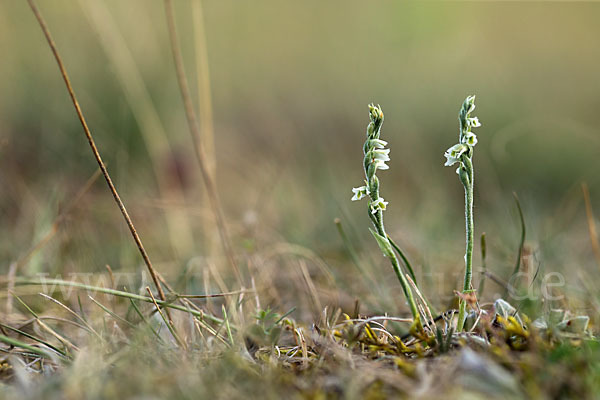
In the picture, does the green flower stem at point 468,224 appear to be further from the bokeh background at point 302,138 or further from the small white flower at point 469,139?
the bokeh background at point 302,138

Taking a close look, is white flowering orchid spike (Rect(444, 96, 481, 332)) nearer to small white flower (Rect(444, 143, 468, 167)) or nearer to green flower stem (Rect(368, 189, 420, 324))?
small white flower (Rect(444, 143, 468, 167))

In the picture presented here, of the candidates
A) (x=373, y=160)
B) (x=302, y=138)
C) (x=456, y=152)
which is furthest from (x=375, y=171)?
(x=302, y=138)

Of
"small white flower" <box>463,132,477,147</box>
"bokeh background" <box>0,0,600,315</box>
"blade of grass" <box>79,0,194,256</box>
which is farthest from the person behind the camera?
"blade of grass" <box>79,0,194,256</box>

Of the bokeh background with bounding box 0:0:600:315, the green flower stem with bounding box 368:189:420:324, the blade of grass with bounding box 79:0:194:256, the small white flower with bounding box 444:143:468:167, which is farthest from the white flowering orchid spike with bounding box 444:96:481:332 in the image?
the blade of grass with bounding box 79:0:194:256

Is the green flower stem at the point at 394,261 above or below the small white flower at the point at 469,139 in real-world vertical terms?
below

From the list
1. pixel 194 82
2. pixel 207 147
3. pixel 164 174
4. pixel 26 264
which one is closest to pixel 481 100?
pixel 194 82

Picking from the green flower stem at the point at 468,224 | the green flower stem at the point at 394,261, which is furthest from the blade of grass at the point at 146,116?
the green flower stem at the point at 468,224

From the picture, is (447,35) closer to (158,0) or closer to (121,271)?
(158,0)

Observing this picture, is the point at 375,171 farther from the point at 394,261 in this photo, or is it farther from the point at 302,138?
the point at 302,138

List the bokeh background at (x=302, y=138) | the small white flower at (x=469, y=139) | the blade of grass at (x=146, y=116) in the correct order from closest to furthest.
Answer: the small white flower at (x=469, y=139)
the bokeh background at (x=302, y=138)
the blade of grass at (x=146, y=116)

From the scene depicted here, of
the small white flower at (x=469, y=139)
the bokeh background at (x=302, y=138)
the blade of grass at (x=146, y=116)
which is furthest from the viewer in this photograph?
the blade of grass at (x=146, y=116)
